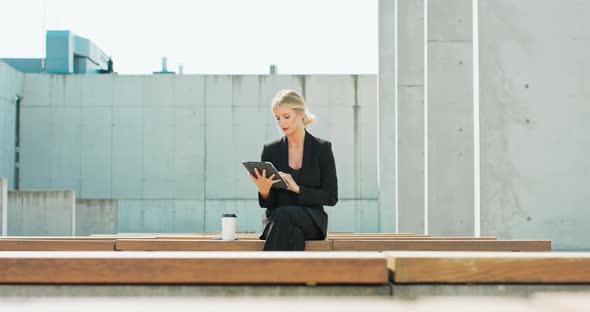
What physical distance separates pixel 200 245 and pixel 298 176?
71 centimetres

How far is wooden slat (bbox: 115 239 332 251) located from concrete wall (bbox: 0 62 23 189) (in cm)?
1383

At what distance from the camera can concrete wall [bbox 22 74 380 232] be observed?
17.2 m

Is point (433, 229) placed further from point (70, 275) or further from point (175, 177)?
point (175, 177)

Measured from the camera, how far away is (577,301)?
204 centimetres

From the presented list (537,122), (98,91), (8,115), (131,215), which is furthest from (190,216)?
(537,122)

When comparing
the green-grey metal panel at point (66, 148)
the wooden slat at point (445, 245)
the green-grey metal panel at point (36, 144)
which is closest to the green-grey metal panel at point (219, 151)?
the green-grey metal panel at point (66, 148)

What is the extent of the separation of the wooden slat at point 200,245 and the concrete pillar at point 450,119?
456cm

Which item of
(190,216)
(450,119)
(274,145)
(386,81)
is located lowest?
(190,216)

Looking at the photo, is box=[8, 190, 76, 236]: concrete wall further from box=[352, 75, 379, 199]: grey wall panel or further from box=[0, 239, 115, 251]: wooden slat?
box=[0, 239, 115, 251]: wooden slat

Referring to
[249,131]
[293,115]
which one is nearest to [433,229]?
[293,115]

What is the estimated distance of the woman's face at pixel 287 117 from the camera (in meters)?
4.05

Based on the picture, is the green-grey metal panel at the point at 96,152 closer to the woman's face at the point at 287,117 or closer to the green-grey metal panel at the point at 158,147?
the green-grey metal panel at the point at 158,147

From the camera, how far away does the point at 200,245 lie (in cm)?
376

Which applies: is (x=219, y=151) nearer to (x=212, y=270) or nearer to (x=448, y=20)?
(x=448, y=20)
